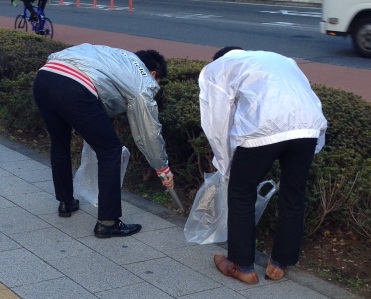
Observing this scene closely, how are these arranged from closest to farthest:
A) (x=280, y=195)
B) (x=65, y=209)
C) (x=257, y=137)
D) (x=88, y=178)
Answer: (x=257, y=137)
(x=280, y=195)
(x=65, y=209)
(x=88, y=178)

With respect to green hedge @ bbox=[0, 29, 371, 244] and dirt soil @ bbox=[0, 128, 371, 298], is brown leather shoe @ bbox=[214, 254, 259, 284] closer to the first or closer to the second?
dirt soil @ bbox=[0, 128, 371, 298]

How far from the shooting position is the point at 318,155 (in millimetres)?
5168

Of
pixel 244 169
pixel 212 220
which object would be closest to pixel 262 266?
pixel 212 220

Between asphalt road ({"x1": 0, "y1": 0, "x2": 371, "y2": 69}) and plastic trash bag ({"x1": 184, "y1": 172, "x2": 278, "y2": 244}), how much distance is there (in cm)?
923

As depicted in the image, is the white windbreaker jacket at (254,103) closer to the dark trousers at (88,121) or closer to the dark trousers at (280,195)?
the dark trousers at (280,195)

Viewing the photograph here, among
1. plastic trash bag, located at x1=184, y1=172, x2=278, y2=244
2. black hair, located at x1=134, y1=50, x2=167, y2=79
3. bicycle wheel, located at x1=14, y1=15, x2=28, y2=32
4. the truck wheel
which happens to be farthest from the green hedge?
bicycle wheel, located at x1=14, y1=15, x2=28, y2=32

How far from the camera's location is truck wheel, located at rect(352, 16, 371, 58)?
47.6 ft

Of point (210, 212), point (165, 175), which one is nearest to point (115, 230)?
point (165, 175)

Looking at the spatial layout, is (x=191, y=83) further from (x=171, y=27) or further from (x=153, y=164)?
(x=171, y=27)

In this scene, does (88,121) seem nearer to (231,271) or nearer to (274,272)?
(231,271)

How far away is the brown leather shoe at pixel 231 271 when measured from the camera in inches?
177

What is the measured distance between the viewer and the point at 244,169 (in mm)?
4348

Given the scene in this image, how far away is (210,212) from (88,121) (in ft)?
3.33

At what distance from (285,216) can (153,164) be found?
115 centimetres
